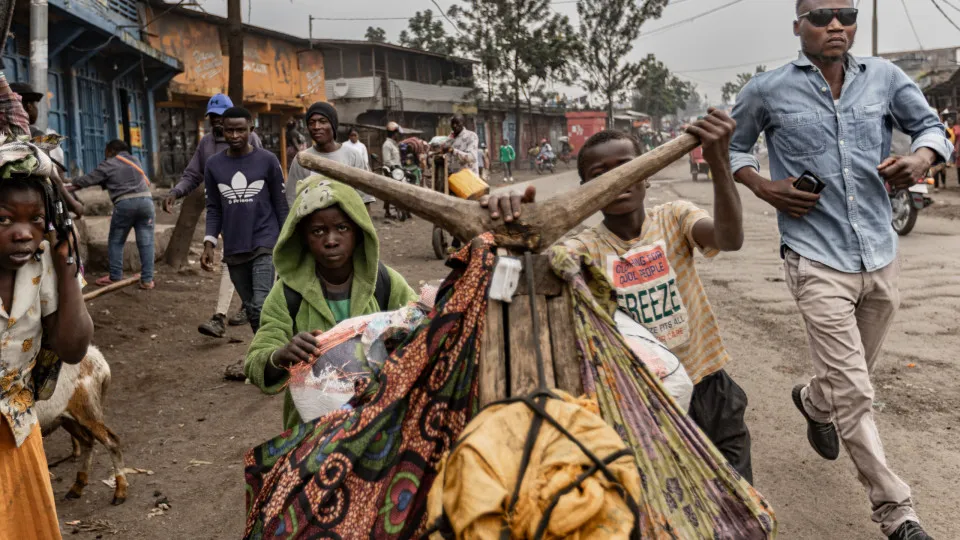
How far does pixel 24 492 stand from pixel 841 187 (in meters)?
3.15

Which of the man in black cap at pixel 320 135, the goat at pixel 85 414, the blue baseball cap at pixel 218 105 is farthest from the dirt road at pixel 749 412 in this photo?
the blue baseball cap at pixel 218 105

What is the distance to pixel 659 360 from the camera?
7.52ft

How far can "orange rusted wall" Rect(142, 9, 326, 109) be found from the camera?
23.8 meters

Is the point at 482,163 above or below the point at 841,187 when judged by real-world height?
above

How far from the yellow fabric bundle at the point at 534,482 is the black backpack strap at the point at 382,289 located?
5.17ft

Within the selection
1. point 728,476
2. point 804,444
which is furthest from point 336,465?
point 804,444

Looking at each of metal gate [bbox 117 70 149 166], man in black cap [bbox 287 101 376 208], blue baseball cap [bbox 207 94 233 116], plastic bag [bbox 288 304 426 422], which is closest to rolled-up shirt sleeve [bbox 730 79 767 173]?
plastic bag [bbox 288 304 426 422]

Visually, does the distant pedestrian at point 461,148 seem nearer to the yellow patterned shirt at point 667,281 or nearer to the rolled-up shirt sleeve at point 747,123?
the rolled-up shirt sleeve at point 747,123

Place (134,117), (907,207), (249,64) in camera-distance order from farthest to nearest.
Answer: (249,64)
(134,117)
(907,207)

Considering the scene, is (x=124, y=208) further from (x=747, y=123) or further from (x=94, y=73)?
(x=94, y=73)

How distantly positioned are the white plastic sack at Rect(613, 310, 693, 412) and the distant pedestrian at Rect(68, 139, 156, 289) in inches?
320

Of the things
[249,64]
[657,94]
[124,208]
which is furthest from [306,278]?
[657,94]

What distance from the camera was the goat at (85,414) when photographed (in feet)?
13.9

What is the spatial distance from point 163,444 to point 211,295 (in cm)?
489
